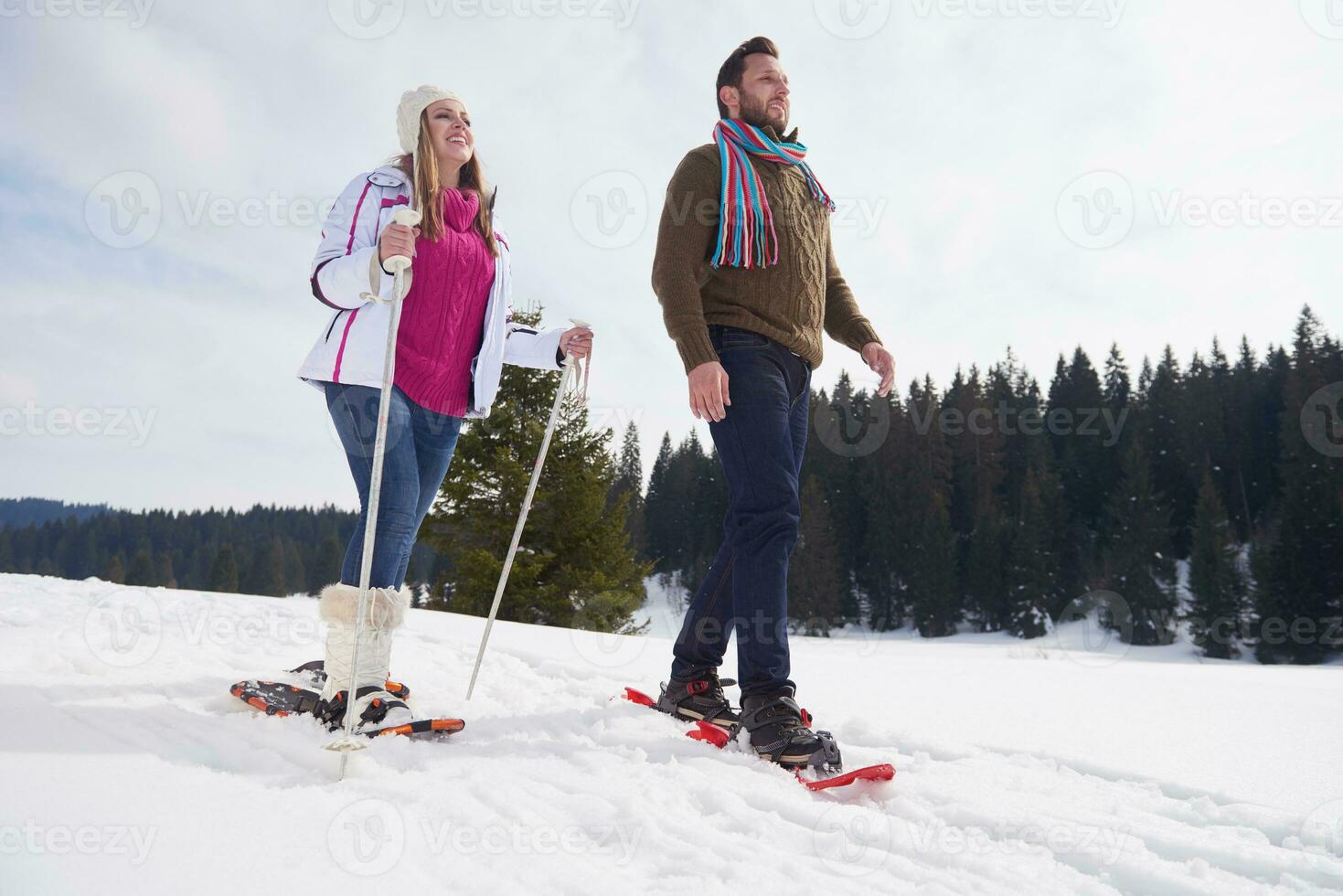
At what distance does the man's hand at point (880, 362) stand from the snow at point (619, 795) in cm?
132

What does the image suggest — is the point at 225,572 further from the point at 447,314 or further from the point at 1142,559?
the point at 447,314

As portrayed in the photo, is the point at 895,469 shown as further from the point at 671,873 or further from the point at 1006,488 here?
the point at 671,873

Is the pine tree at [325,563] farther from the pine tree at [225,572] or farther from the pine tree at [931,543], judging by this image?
the pine tree at [931,543]

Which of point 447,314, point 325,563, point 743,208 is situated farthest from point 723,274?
point 325,563

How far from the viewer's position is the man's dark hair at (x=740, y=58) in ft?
9.25

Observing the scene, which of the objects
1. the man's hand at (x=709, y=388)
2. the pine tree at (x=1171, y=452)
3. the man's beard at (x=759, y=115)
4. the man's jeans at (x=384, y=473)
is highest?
the pine tree at (x=1171, y=452)

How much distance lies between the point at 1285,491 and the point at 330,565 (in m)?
62.3

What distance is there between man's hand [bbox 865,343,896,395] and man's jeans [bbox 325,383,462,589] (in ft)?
5.93

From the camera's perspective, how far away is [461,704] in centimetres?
265

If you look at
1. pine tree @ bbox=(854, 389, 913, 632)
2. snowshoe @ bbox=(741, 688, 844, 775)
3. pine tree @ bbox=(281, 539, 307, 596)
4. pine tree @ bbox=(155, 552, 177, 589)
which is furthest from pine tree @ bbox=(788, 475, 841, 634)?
pine tree @ bbox=(155, 552, 177, 589)

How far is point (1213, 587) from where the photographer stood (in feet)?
104

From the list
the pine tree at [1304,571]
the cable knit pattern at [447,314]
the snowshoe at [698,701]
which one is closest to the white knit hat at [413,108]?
the cable knit pattern at [447,314]

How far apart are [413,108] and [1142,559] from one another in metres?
40.7

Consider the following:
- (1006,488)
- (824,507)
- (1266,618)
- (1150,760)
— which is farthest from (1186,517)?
(1150,760)
